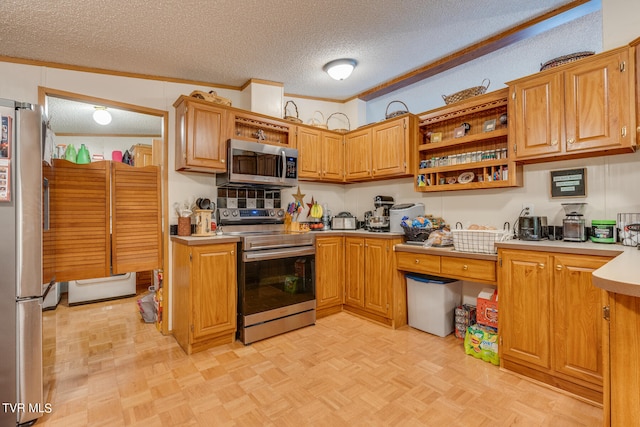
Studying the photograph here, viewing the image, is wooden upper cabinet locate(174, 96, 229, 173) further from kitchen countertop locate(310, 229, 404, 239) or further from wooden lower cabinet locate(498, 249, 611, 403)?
wooden lower cabinet locate(498, 249, 611, 403)

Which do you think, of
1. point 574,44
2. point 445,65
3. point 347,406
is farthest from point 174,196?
point 574,44

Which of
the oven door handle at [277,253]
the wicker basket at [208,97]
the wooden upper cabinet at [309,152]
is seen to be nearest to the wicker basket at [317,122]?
the wooden upper cabinet at [309,152]

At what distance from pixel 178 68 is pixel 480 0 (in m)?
2.63

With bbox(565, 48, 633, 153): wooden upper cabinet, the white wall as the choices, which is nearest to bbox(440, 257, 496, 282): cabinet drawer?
bbox(565, 48, 633, 153): wooden upper cabinet

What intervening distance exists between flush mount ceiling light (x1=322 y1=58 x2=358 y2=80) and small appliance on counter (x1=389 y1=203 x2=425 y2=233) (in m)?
1.48

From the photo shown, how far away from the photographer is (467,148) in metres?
2.94

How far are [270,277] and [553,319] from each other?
218cm

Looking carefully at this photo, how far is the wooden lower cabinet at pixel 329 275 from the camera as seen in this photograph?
3223 millimetres

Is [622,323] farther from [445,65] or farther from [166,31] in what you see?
[166,31]

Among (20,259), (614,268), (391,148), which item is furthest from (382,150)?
(20,259)

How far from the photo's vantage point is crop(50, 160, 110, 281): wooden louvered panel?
2336 millimetres

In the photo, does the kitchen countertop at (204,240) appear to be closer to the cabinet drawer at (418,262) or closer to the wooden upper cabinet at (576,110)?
the cabinet drawer at (418,262)

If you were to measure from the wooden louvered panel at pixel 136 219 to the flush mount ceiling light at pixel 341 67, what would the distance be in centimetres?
197

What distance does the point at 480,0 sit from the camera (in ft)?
6.88
